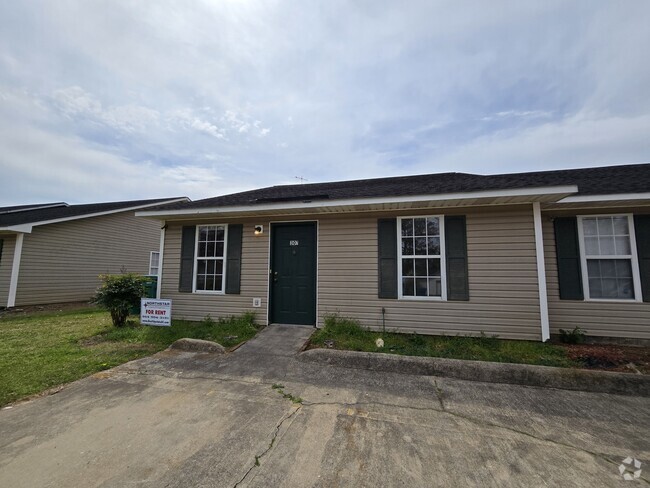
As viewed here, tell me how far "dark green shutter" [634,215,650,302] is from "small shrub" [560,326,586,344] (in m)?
1.19

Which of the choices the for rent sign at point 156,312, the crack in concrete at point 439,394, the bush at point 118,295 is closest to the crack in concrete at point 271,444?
the crack in concrete at point 439,394

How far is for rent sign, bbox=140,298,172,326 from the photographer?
5680 millimetres

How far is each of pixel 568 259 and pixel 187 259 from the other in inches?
317

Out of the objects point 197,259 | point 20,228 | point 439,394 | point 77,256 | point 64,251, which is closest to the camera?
point 439,394

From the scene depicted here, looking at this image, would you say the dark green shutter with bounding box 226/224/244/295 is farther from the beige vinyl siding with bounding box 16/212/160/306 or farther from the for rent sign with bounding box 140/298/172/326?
the beige vinyl siding with bounding box 16/212/160/306

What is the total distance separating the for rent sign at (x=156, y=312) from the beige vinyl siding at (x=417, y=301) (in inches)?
24.7

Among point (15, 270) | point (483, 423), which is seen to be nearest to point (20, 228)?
point (15, 270)

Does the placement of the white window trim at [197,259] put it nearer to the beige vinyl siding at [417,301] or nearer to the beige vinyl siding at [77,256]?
the beige vinyl siding at [417,301]

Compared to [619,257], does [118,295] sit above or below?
below

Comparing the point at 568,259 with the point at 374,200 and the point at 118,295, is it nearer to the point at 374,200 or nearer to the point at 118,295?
the point at 374,200

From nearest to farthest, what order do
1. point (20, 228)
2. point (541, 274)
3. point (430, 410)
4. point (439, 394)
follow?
point (430, 410) < point (439, 394) < point (541, 274) < point (20, 228)

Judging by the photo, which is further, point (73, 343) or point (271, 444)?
point (73, 343)

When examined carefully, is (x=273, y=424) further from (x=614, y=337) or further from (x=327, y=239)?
(x=614, y=337)

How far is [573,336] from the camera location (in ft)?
15.5
